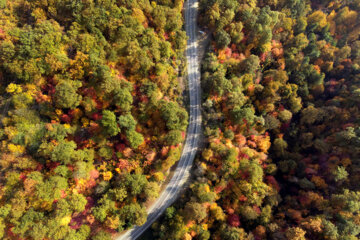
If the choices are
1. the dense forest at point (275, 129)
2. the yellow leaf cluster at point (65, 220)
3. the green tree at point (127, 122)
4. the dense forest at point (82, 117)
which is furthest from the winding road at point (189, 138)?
the green tree at point (127, 122)

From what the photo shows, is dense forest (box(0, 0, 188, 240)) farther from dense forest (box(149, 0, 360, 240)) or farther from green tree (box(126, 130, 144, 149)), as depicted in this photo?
dense forest (box(149, 0, 360, 240))

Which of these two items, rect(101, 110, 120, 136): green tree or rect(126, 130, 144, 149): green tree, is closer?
rect(101, 110, 120, 136): green tree

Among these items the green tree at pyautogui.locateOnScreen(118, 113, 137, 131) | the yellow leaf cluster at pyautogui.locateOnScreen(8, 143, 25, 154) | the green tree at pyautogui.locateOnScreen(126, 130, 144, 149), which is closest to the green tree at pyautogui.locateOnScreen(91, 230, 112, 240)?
the green tree at pyautogui.locateOnScreen(126, 130, 144, 149)

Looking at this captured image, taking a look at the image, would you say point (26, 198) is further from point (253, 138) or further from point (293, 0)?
point (293, 0)

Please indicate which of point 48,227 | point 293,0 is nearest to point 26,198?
point 48,227

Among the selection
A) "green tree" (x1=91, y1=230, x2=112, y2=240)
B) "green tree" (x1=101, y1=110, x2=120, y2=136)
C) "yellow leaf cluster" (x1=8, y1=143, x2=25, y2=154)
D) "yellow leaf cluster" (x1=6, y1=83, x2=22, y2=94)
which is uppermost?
"yellow leaf cluster" (x1=6, y1=83, x2=22, y2=94)

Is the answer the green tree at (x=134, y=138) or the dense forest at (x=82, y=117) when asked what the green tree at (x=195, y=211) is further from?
the green tree at (x=134, y=138)

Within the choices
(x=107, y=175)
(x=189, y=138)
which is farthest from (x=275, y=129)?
(x=107, y=175)
